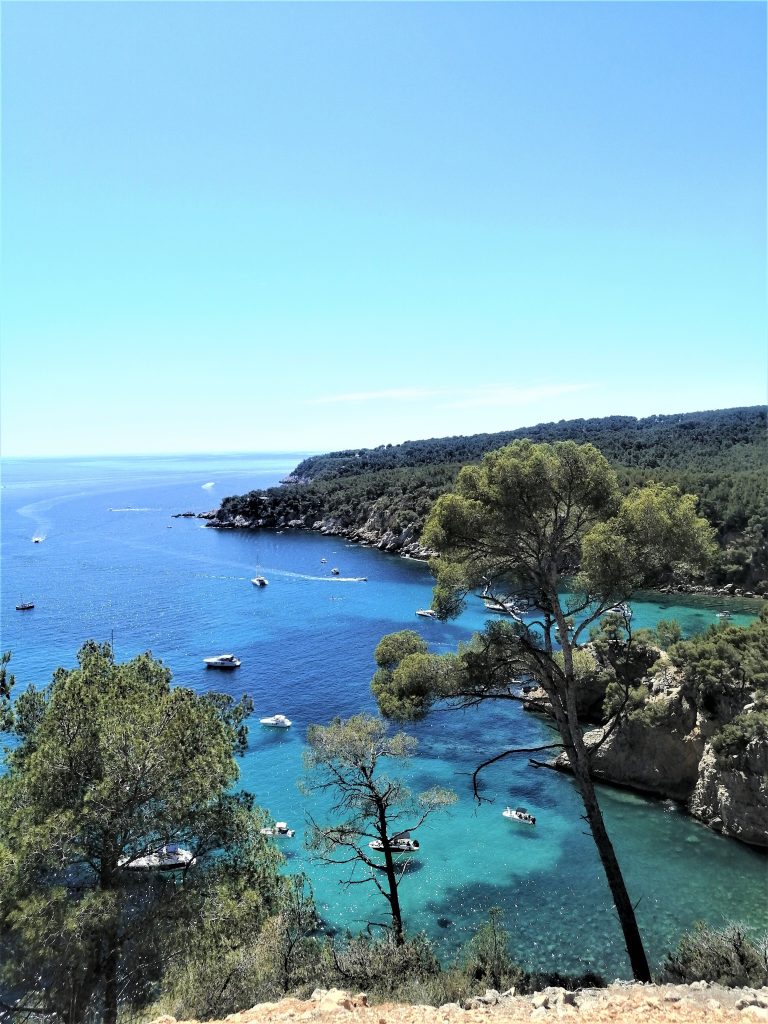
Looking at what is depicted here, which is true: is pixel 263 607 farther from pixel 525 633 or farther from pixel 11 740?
pixel 525 633

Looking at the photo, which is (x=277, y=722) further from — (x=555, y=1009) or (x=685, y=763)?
(x=555, y=1009)

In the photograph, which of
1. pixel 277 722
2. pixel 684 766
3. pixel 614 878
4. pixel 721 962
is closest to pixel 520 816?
pixel 684 766

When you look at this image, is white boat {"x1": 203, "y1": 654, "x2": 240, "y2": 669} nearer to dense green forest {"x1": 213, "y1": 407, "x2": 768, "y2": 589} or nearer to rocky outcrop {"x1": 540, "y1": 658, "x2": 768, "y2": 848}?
rocky outcrop {"x1": 540, "y1": 658, "x2": 768, "y2": 848}

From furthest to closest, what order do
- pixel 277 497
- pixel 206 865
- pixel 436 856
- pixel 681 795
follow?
pixel 277 497, pixel 681 795, pixel 436 856, pixel 206 865

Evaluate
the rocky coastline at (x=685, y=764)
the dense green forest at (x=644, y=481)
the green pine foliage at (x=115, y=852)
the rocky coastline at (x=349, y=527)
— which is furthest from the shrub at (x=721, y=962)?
the rocky coastline at (x=349, y=527)

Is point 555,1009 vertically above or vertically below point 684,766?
above

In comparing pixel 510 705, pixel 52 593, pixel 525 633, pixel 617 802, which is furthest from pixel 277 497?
pixel 525 633

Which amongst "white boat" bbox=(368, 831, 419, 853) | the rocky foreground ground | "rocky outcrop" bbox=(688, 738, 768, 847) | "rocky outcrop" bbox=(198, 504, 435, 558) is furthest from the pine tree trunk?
"rocky outcrop" bbox=(198, 504, 435, 558)
